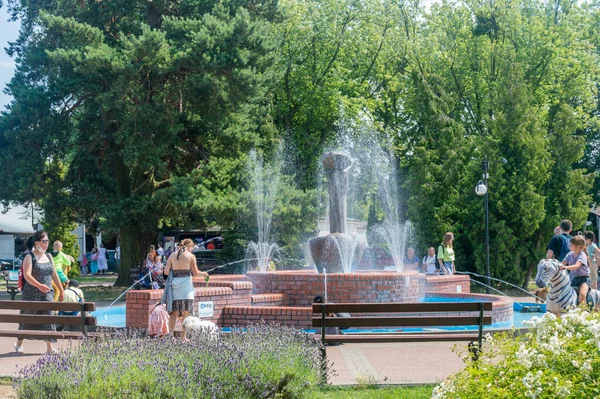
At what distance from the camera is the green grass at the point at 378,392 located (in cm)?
740

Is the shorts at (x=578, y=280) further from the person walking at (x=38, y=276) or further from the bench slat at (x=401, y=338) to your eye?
the person walking at (x=38, y=276)

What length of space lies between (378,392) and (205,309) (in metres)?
5.41

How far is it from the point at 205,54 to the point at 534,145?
12.2 metres

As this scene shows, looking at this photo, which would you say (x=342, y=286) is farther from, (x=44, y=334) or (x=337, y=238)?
(x=44, y=334)

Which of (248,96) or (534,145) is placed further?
(534,145)

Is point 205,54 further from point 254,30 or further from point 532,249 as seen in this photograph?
point 532,249

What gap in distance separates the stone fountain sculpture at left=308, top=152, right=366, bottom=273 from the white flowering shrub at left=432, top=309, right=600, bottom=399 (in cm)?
1110

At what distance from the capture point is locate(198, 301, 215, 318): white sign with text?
1252 centimetres

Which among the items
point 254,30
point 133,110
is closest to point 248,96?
point 254,30

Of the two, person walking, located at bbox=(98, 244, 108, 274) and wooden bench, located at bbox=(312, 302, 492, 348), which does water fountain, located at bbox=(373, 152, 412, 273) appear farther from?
wooden bench, located at bbox=(312, 302, 492, 348)

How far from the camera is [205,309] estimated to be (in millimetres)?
12555

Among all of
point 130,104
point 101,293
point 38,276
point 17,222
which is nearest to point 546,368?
point 38,276

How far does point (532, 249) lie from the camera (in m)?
27.4

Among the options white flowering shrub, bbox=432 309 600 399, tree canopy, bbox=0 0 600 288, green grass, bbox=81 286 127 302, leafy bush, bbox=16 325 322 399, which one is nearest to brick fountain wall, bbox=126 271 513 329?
leafy bush, bbox=16 325 322 399
